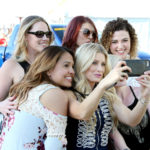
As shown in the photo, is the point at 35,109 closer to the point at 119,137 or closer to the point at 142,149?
the point at 119,137

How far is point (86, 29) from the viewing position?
2492 mm

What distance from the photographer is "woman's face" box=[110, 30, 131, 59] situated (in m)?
2.46

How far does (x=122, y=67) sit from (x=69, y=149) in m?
0.63

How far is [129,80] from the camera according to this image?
2082 mm

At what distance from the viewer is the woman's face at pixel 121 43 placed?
8.07 ft

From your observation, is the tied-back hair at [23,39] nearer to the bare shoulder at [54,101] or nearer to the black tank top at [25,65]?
the black tank top at [25,65]

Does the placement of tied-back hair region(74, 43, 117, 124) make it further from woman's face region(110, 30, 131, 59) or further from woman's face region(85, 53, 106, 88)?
woman's face region(110, 30, 131, 59)

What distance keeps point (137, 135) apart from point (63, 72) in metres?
0.92

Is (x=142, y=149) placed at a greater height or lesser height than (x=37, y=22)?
lesser

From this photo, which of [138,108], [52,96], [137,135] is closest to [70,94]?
[52,96]

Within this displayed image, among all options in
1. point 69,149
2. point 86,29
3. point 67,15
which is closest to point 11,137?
point 69,149

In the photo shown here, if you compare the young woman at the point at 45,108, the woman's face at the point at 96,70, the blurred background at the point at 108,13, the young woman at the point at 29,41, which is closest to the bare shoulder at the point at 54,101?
the young woman at the point at 45,108

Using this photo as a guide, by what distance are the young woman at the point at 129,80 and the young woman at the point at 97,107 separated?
0.29m

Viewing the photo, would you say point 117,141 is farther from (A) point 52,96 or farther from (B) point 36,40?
(B) point 36,40
